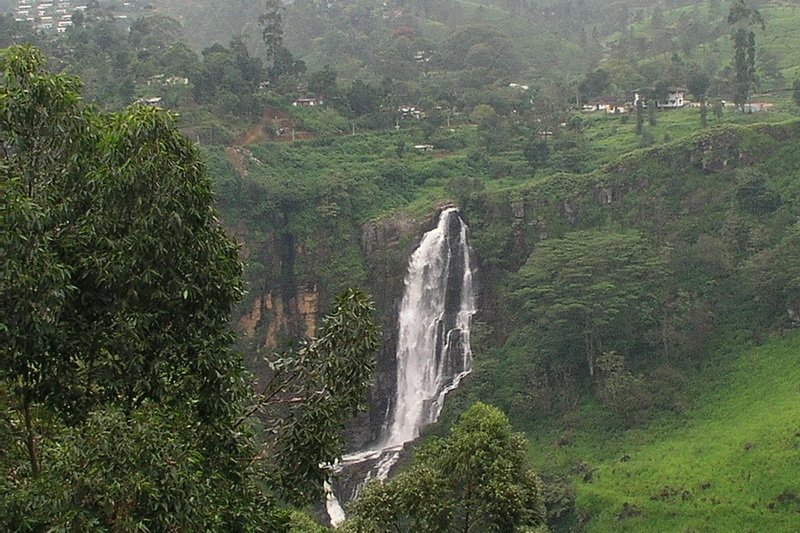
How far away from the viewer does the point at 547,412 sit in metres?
22.0

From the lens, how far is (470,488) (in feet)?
28.2

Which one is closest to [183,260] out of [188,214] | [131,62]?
[188,214]

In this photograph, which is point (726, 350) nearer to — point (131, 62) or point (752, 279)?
point (752, 279)

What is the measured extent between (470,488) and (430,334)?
1612cm

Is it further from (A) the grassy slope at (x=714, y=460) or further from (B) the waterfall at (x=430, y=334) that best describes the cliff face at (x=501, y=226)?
(A) the grassy slope at (x=714, y=460)

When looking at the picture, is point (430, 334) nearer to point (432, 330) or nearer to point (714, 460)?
point (432, 330)

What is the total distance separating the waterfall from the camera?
23969 millimetres

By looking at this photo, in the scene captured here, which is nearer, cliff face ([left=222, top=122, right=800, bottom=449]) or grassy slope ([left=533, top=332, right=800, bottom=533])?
grassy slope ([left=533, top=332, right=800, bottom=533])

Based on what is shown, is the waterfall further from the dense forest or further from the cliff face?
the dense forest

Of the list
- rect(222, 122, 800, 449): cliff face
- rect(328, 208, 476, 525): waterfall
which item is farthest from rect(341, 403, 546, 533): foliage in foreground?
rect(222, 122, 800, 449): cliff face

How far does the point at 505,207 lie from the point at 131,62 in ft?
61.0

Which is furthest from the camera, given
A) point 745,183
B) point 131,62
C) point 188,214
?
point 131,62

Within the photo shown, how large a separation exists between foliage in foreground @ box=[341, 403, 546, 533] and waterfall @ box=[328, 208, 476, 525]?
563 inches

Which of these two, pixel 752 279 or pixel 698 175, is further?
pixel 698 175
